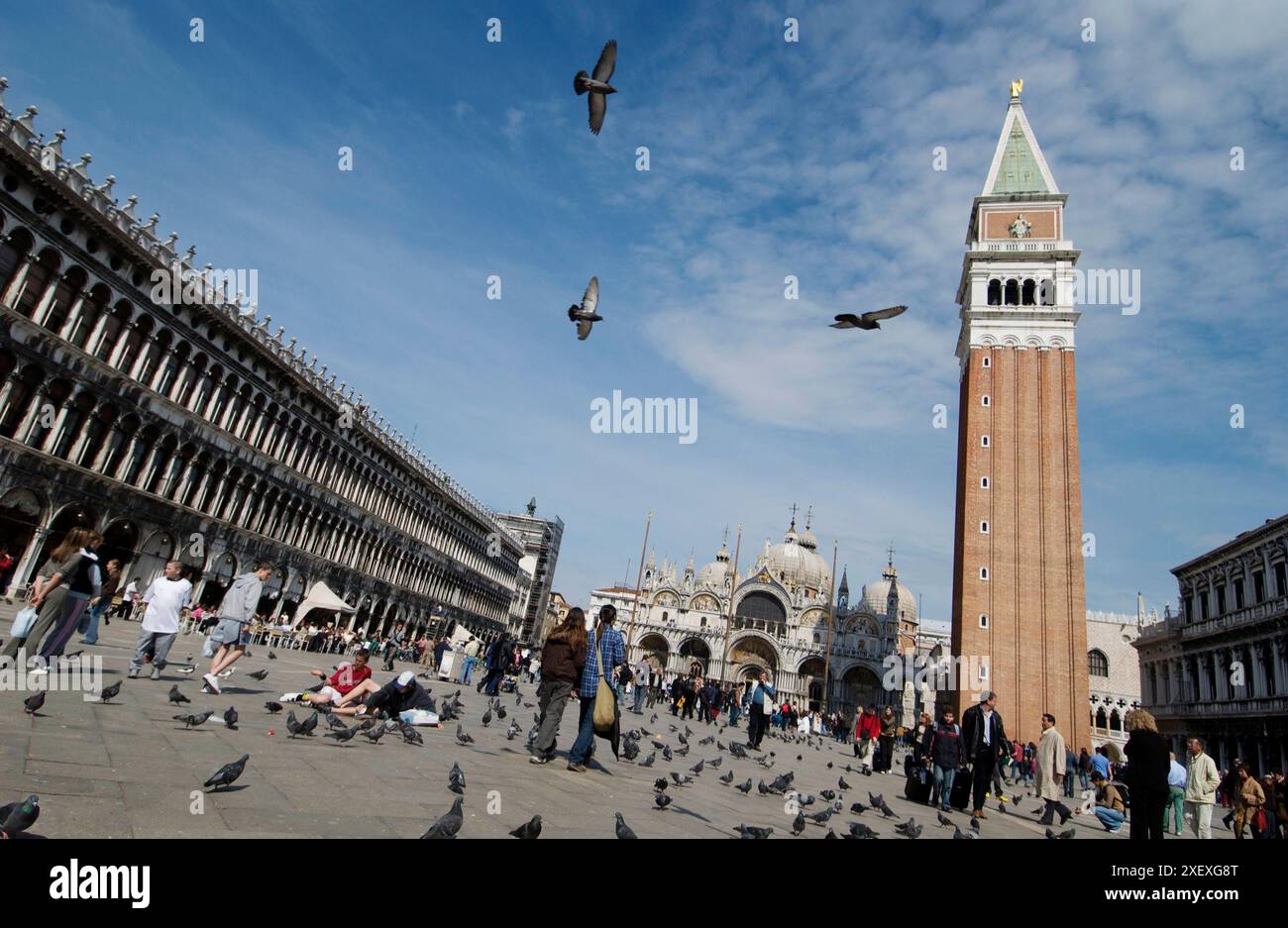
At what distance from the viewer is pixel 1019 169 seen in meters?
45.1

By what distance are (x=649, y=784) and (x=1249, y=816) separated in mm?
9981

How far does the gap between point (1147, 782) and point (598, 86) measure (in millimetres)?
9237

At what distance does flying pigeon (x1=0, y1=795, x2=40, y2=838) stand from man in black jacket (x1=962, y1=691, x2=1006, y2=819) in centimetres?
1043

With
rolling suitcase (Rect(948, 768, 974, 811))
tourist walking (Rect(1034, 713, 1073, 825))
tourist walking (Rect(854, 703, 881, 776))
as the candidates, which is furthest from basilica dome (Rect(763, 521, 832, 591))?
rolling suitcase (Rect(948, 768, 974, 811))

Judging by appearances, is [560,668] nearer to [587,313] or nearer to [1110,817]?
[587,313]

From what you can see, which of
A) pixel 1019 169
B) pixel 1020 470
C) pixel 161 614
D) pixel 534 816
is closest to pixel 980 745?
pixel 534 816

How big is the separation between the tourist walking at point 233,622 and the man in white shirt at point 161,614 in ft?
1.54

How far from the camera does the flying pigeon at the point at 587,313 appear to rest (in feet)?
33.5

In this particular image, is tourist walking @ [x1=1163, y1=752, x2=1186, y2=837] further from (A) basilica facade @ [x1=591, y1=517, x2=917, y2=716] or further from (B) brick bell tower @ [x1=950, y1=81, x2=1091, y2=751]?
(A) basilica facade @ [x1=591, y1=517, x2=917, y2=716]

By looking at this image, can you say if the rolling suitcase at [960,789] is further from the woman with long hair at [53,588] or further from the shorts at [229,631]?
the woman with long hair at [53,588]
